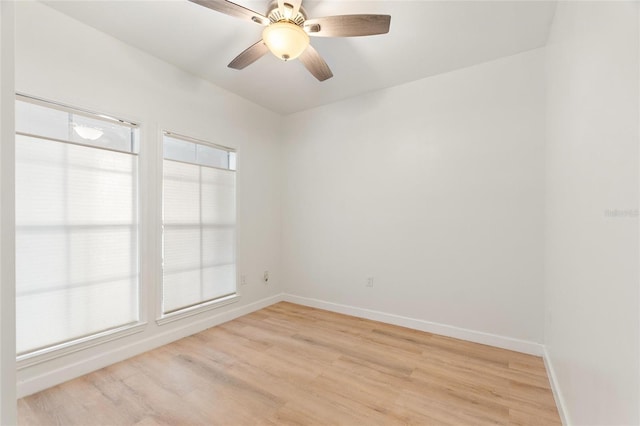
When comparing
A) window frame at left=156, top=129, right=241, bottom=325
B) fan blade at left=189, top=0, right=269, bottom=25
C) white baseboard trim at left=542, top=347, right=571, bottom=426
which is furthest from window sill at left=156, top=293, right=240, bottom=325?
white baseboard trim at left=542, top=347, right=571, bottom=426

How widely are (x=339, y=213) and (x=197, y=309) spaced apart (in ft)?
6.55

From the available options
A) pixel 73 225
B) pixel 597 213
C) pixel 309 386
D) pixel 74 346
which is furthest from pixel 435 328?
pixel 73 225

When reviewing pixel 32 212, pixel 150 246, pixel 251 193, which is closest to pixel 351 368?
pixel 150 246

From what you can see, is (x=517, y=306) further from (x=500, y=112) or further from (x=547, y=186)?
(x=500, y=112)

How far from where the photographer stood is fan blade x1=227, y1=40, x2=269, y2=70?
2.04 m

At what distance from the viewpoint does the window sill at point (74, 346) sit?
1.88m

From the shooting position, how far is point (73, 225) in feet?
6.98

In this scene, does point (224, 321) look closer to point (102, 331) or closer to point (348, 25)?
point (102, 331)

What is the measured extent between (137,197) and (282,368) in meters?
1.98

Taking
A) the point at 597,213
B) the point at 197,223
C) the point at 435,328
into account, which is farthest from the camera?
the point at 197,223

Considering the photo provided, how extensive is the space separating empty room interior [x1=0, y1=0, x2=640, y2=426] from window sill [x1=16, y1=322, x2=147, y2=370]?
2 centimetres

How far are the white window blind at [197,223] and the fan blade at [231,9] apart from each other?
149 centimetres

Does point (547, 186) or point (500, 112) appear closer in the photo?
point (547, 186)

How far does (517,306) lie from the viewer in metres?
2.49
